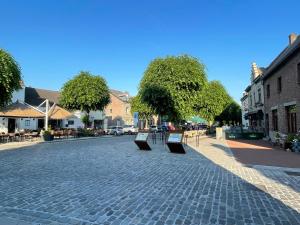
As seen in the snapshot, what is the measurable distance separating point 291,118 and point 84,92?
25776mm

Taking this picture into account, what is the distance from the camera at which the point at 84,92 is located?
37531 millimetres

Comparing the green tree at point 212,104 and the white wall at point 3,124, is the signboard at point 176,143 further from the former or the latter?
the white wall at point 3,124

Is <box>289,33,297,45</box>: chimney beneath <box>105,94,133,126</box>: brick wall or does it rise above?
above

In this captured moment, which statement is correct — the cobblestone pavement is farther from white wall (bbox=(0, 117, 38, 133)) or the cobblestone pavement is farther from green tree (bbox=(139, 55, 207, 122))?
white wall (bbox=(0, 117, 38, 133))

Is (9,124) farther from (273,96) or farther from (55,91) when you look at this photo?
(273,96)

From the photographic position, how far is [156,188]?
24.6 ft

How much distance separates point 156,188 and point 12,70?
20465 millimetres

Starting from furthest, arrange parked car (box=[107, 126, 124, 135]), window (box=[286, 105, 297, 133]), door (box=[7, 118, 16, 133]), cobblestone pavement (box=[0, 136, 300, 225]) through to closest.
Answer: parked car (box=[107, 126, 124, 135]), door (box=[7, 118, 16, 133]), window (box=[286, 105, 297, 133]), cobblestone pavement (box=[0, 136, 300, 225])

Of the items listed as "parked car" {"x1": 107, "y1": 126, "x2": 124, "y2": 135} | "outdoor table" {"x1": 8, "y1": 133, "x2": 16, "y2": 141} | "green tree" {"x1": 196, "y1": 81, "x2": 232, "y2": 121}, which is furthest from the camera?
"parked car" {"x1": 107, "y1": 126, "x2": 124, "y2": 135}

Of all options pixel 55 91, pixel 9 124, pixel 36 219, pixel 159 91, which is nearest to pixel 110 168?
pixel 36 219

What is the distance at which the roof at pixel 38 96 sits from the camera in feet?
155

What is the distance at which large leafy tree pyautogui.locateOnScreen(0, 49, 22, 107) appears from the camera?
2227 cm

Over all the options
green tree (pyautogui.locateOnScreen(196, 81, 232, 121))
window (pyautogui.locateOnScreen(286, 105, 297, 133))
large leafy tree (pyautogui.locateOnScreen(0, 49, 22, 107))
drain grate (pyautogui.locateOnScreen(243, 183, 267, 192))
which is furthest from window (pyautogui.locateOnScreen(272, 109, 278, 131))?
large leafy tree (pyautogui.locateOnScreen(0, 49, 22, 107))

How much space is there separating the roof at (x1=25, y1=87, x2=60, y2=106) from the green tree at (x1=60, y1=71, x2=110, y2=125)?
34.9ft
